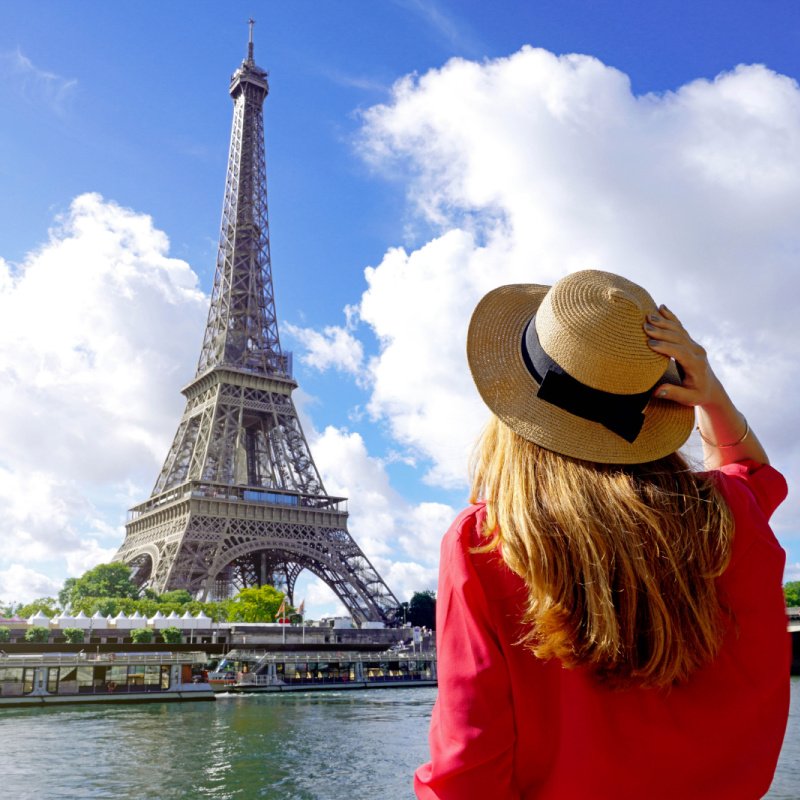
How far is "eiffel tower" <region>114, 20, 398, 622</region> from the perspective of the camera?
2183 inches

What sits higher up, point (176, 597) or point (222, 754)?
point (176, 597)

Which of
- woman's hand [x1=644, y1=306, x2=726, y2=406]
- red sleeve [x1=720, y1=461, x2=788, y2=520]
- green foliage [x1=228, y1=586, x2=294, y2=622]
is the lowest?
green foliage [x1=228, y1=586, x2=294, y2=622]

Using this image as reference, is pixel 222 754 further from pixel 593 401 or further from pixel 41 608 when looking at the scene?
pixel 41 608

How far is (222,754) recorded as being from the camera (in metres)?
19.7

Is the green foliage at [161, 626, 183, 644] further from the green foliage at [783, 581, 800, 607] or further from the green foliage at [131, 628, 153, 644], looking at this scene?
the green foliage at [783, 581, 800, 607]

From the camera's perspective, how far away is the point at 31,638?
46.1 m

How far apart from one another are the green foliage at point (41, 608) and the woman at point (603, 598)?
212 ft

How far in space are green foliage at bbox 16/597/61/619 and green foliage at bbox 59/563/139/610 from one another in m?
1.58

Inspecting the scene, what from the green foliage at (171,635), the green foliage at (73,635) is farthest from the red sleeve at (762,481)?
the green foliage at (73,635)

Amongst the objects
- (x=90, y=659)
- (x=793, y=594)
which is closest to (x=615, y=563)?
(x=90, y=659)

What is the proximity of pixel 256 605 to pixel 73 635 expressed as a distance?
13428 mm

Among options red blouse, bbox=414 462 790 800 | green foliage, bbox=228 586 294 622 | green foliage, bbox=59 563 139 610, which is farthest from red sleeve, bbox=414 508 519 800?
green foliage, bbox=59 563 139 610

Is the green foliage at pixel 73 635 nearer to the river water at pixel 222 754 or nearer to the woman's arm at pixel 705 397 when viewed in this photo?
the river water at pixel 222 754

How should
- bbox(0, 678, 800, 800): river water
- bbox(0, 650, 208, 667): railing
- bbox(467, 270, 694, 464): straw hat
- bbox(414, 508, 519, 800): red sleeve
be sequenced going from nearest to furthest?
bbox(414, 508, 519, 800): red sleeve
bbox(467, 270, 694, 464): straw hat
bbox(0, 678, 800, 800): river water
bbox(0, 650, 208, 667): railing
